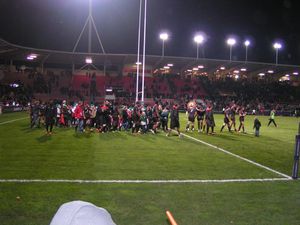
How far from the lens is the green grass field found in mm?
7094

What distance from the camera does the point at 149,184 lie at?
9.43 metres

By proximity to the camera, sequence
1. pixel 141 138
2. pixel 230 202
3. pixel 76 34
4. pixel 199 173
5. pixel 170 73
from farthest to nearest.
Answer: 1. pixel 170 73
2. pixel 76 34
3. pixel 141 138
4. pixel 199 173
5. pixel 230 202

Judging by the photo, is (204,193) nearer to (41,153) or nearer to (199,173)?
(199,173)

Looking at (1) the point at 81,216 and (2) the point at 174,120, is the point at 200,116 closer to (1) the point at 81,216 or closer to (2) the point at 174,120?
(2) the point at 174,120

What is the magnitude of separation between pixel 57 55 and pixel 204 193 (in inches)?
1950

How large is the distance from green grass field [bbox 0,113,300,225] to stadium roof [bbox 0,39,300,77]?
34003mm

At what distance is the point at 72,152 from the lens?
1448 centimetres

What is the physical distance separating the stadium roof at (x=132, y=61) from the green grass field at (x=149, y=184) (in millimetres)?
34003

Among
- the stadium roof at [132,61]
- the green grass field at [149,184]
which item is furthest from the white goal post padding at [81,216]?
the stadium roof at [132,61]

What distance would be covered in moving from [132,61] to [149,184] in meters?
51.5

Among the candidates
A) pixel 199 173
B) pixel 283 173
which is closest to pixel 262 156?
Answer: pixel 283 173

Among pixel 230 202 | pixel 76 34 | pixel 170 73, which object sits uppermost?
pixel 76 34

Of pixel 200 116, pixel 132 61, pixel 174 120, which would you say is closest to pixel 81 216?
pixel 174 120

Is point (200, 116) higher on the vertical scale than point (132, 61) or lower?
lower
